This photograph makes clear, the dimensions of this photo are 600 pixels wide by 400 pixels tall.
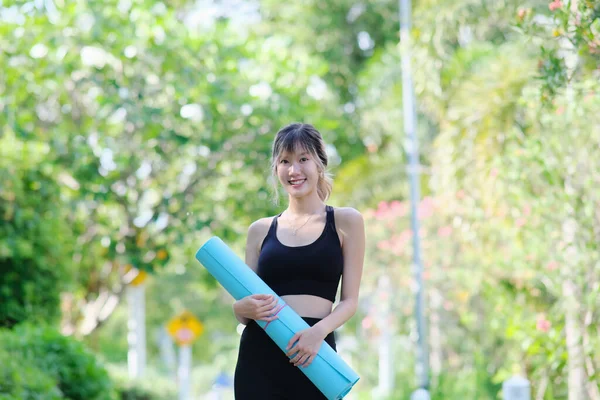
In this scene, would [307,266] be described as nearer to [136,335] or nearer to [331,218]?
[331,218]

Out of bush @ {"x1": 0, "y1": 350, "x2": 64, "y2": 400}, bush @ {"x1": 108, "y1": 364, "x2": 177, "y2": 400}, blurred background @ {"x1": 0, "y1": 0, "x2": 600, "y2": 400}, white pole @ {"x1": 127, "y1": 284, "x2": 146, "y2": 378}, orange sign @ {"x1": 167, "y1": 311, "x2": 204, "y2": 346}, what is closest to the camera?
bush @ {"x1": 0, "y1": 350, "x2": 64, "y2": 400}

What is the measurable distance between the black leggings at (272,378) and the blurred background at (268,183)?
2103 millimetres

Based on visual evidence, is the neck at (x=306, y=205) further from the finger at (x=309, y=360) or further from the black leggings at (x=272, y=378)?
the finger at (x=309, y=360)

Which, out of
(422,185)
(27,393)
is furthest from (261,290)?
(422,185)

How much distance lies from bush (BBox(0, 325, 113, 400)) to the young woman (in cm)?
404

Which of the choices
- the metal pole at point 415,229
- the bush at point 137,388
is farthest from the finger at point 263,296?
the bush at point 137,388

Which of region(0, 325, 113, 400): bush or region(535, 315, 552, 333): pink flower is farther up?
region(0, 325, 113, 400): bush

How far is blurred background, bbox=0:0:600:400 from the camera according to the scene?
24.4 feet

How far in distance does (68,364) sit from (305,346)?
4.63 m

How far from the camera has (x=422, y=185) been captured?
17375 millimetres

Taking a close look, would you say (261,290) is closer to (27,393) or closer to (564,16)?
(564,16)

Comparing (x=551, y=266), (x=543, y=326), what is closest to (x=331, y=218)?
(x=551, y=266)

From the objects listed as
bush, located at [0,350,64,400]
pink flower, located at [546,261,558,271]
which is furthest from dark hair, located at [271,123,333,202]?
pink flower, located at [546,261,558,271]

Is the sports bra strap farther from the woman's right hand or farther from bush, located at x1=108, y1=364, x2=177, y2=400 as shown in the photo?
bush, located at x1=108, y1=364, x2=177, y2=400
